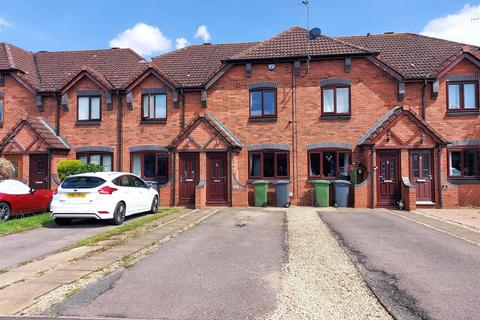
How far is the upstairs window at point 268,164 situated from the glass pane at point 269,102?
1.85 m

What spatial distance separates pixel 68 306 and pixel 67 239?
4.81m

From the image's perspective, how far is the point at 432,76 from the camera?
15.2 meters

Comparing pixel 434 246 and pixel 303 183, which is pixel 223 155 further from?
pixel 434 246

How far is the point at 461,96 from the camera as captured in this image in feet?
50.7

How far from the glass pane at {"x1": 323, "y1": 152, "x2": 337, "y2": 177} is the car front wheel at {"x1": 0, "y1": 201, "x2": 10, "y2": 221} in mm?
11968

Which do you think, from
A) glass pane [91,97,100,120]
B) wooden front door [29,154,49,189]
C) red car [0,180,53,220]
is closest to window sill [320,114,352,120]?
glass pane [91,97,100,120]

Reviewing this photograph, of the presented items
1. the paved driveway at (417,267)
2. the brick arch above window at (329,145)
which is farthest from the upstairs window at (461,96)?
the paved driveway at (417,267)

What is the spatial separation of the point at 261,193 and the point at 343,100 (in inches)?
220

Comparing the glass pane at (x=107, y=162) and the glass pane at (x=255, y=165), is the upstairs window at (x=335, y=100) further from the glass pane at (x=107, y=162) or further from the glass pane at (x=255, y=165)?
the glass pane at (x=107, y=162)

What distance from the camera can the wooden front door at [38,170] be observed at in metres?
16.6

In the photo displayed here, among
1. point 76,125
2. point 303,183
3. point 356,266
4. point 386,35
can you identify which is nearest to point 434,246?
point 356,266

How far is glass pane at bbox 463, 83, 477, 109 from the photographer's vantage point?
1540cm

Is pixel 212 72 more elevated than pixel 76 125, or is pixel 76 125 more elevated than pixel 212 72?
pixel 212 72

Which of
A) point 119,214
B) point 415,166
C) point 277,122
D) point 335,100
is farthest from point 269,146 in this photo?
point 119,214
